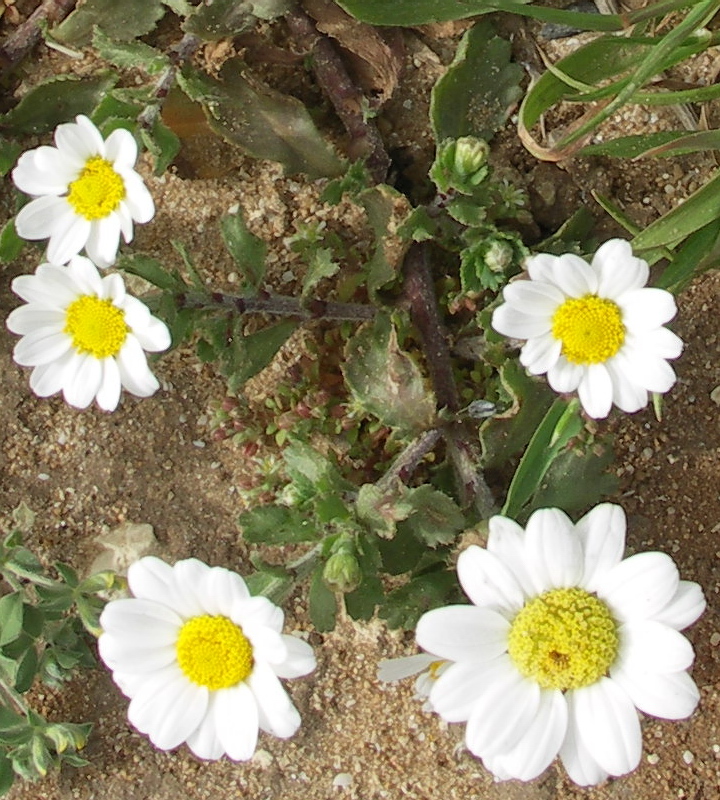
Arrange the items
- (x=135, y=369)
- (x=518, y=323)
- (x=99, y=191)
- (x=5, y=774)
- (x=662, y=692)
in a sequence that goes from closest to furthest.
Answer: (x=662, y=692)
(x=518, y=323)
(x=135, y=369)
(x=99, y=191)
(x=5, y=774)

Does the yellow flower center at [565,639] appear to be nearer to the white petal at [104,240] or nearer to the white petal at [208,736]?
the white petal at [208,736]

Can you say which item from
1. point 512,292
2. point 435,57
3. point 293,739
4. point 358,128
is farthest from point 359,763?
point 435,57

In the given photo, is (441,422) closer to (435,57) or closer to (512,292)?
(512,292)

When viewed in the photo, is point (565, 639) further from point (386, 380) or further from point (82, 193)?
point (82, 193)

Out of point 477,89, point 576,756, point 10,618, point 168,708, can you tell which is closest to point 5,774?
point 10,618

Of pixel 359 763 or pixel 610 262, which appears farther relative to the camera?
pixel 359 763

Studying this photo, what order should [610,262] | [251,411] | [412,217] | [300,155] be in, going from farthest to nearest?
[251,411] → [300,155] → [412,217] → [610,262]
